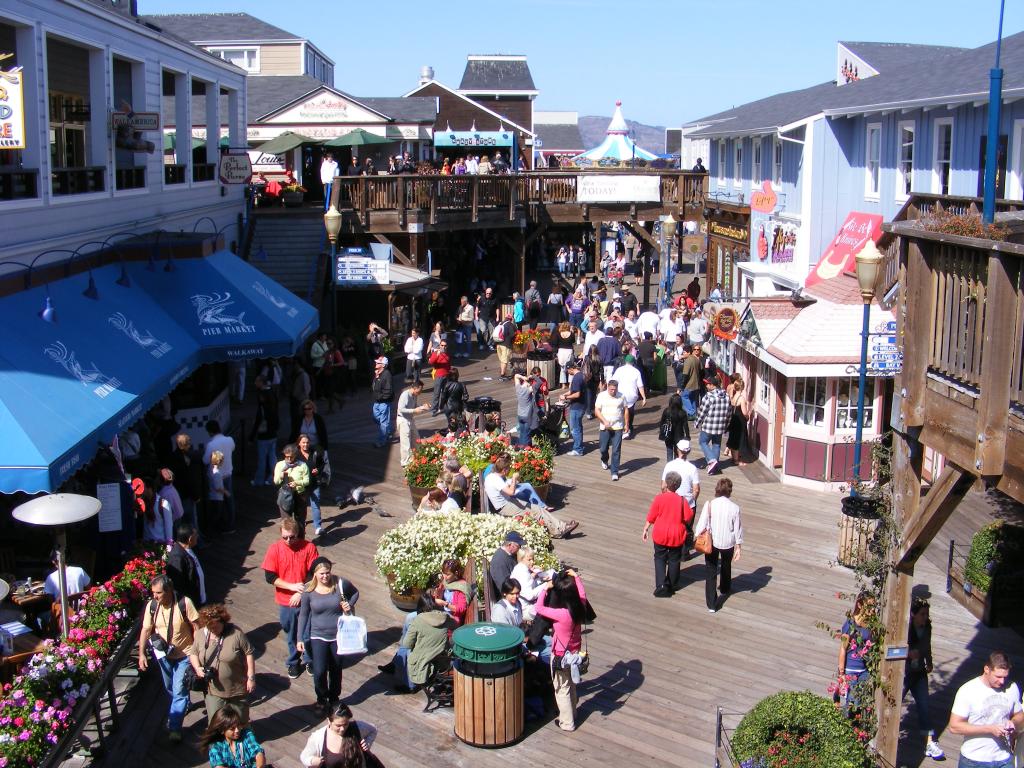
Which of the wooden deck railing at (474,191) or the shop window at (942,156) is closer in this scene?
the shop window at (942,156)

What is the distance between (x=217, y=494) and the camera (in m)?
14.2

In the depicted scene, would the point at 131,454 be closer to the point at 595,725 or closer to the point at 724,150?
the point at 595,725

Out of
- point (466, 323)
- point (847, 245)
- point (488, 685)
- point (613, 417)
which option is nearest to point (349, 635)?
point (488, 685)

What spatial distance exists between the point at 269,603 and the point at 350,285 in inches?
533

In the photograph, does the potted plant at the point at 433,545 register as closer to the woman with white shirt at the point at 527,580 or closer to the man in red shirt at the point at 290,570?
the woman with white shirt at the point at 527,580

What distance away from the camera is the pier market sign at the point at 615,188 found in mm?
32375

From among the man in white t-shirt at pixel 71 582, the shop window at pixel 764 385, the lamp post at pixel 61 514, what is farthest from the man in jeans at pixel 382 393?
the lamp post at pixel 61 514

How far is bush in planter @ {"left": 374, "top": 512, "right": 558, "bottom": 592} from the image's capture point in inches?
459

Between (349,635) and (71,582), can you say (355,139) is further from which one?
(349,635)

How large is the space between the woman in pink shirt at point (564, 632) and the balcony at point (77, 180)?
8539mm

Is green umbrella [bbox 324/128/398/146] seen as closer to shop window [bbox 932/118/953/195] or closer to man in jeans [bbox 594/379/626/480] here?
man in jeans [bbox 594/379/626/480]

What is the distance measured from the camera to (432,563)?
11.7 meters

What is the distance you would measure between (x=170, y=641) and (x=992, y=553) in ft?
28.5

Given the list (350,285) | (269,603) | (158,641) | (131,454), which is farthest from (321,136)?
(158,641)
